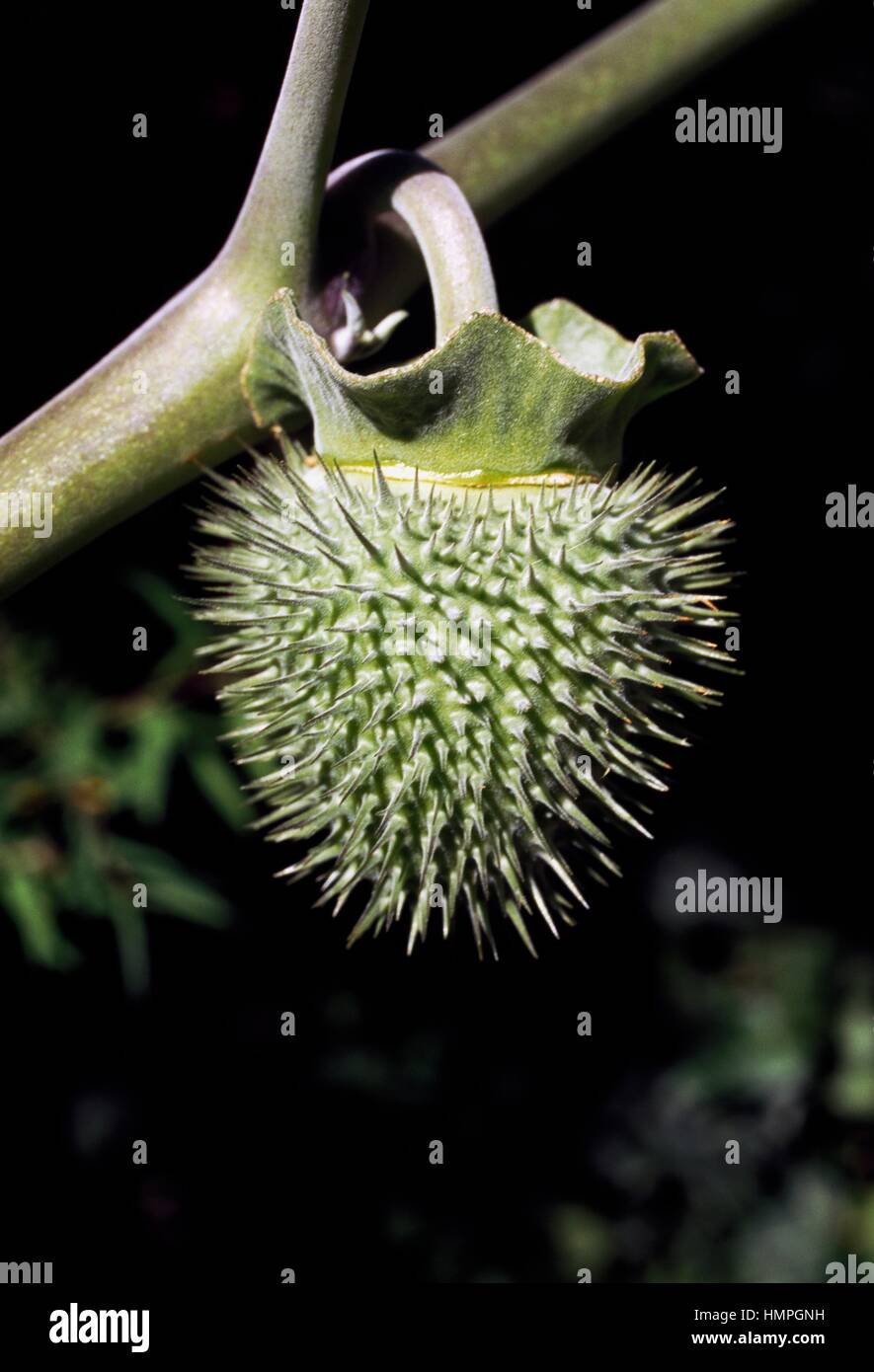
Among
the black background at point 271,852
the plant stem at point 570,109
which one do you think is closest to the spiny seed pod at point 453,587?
the plant stem at point 570,109

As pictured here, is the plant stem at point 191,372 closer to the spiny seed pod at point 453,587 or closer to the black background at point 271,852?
the spiny seed pod at point 453,587

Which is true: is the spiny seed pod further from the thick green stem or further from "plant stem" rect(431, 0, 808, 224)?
"plant stem" rect(431, 0, 808, 224)

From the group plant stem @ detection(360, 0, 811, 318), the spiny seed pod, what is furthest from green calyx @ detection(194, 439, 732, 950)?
plant stem @ detection(360, 0, 811, 318)

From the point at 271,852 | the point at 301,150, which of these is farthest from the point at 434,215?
the point at 271,852

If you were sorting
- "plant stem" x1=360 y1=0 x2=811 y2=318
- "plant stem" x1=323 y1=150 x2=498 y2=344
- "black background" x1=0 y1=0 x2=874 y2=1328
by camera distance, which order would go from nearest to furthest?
"plant stem" x1=323 y1=150 x2=498 y2=344 → "plant stem" x1=360 y1=0 x2=811 y2=318 → "black background" x1=0 y1=0 x2=874 y2=1328

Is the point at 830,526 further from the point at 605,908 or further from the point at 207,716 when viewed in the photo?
the point at 207,716

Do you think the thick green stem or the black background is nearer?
the thick green stem

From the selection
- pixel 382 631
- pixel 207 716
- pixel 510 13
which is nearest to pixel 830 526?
pixel 510 13

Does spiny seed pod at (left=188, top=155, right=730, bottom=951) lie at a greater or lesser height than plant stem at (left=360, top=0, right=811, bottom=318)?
lesser
